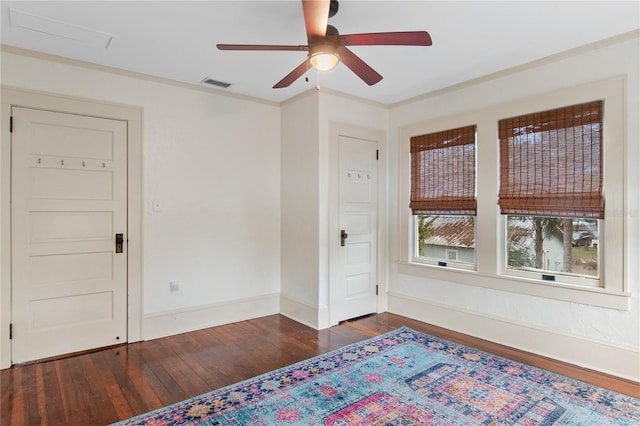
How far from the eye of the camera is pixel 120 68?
341 centimetres

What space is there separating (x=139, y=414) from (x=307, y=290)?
2.13 m

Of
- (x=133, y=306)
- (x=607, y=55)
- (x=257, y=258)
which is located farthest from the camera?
(x=257, y=258)

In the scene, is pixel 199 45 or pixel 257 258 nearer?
pixel 199 45

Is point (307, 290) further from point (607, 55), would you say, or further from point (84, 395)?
point (607, 55)

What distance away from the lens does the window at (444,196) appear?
12.6ft

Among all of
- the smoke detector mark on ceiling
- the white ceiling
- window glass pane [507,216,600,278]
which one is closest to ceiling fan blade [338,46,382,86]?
the white ceiling

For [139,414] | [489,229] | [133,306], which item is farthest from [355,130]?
[139,414]

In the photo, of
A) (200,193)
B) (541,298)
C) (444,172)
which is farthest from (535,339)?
(200,193)

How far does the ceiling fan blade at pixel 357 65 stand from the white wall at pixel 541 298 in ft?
5.69

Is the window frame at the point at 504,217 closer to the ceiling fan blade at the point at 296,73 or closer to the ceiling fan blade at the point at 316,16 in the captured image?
the ceiling fan blade at the point at 296,73

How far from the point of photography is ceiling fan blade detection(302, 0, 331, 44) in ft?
5.92

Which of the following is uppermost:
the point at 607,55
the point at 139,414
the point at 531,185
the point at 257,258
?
the point at 607,55

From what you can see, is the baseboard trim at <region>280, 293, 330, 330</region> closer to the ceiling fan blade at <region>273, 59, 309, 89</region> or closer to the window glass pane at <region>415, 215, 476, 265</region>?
the window glass pane at <region>415, 215, 476, 265</region>

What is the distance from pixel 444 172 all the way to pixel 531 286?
1.47 m
